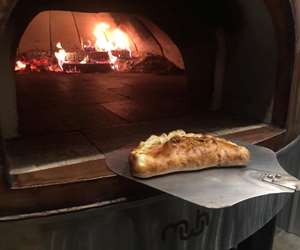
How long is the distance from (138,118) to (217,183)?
57 cm

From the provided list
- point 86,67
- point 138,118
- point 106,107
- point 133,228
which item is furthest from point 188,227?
point 86,67

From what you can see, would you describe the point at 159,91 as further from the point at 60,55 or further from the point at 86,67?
the point at 60,55

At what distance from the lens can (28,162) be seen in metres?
0.81

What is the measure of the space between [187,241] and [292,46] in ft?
1.97

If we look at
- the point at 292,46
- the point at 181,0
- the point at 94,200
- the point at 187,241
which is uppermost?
the point at 181,0

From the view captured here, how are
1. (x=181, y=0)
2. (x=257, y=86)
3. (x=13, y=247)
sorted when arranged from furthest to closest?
(x=181, y=0)
(x=257, y=86)
(x=13, y=247)

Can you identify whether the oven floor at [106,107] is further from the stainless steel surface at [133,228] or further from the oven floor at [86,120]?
the stainless steel surface at [133,228]

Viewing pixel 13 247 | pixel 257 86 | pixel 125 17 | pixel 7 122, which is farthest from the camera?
pixel 125 17

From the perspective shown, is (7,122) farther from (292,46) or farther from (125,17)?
(125,17)

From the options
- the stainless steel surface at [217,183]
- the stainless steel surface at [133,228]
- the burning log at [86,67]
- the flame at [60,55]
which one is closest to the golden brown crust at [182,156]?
the stainless steel surface at [217,183]

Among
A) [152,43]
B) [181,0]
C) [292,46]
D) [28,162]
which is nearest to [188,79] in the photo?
[181,0]

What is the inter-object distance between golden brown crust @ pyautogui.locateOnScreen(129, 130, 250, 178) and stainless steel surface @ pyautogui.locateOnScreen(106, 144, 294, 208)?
0.01m

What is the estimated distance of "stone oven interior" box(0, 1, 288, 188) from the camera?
1006mm

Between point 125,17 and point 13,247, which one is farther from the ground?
point 125,17
